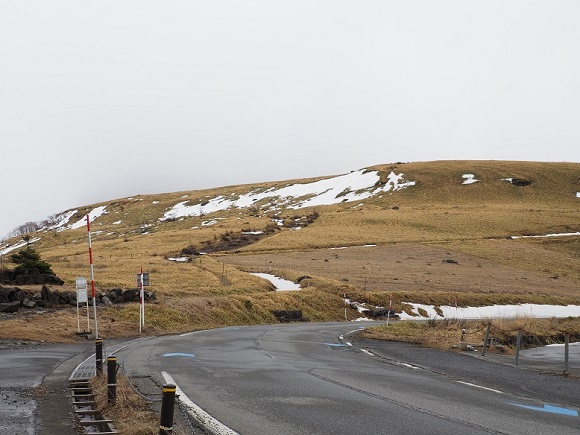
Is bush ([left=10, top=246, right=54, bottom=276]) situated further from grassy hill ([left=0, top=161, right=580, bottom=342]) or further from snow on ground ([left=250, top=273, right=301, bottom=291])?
snow on ground ([left=250, top=273, right=301, bottom=291])

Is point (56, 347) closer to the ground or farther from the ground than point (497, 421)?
closer to the ground

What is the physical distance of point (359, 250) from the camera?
70.4 metres

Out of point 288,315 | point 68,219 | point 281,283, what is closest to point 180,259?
point 281,283

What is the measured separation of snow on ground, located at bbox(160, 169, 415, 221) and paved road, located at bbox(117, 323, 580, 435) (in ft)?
359

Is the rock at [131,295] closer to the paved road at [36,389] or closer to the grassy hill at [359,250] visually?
the grassy hill at [359,250]

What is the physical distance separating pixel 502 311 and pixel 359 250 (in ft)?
93.7

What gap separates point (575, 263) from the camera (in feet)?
215

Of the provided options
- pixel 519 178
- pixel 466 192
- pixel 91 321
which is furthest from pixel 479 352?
pixel 519 178

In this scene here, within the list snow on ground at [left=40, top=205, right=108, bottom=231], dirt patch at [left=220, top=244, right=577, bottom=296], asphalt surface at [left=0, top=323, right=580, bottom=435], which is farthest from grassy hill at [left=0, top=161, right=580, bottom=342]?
snow on ground at [left=40, top=205, right=108, bottom=231]

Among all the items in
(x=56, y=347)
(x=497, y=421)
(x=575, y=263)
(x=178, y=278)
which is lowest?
(x=575, y=263)

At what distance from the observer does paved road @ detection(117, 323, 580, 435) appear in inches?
332

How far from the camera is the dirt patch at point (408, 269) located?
50.8 meters

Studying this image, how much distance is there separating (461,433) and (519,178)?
134323mm

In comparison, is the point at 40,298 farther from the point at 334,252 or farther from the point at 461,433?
the point at 334,252
